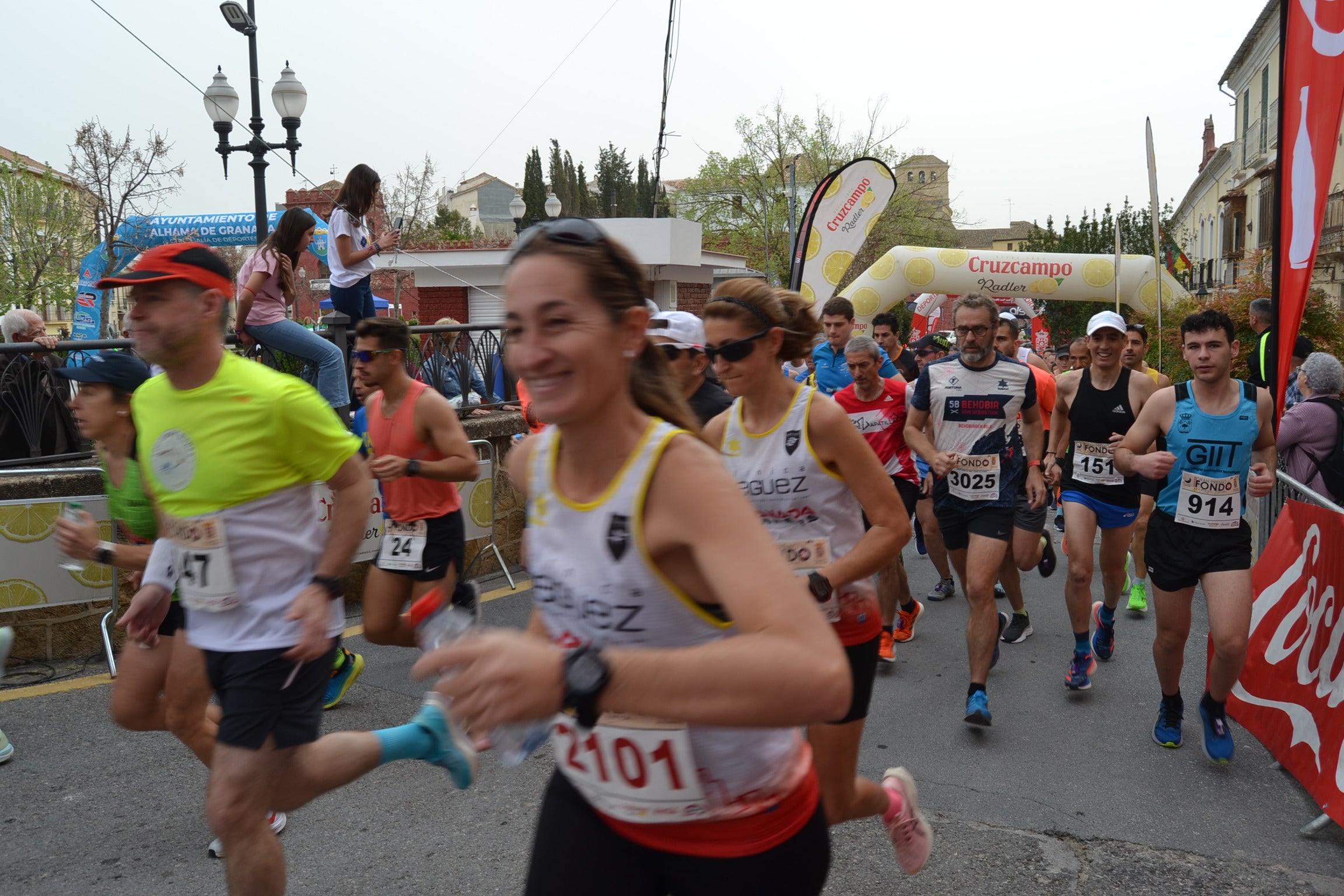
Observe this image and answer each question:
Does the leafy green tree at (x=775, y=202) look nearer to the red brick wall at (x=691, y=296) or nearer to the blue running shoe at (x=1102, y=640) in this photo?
the red brick wall at (x=691, y=296)

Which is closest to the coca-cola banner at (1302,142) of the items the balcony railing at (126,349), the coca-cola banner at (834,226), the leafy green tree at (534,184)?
the balcony railing at (126,349)

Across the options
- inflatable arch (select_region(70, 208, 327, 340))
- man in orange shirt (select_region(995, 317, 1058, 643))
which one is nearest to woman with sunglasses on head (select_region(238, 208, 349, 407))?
man in orange shirt (select_region(995, 317, 1058, 643))

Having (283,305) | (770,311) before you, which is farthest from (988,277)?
(770,311)

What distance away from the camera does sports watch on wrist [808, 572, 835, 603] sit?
9.67 feet

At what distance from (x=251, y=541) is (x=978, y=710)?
136 inches

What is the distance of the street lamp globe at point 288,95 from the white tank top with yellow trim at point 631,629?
14.6 meters

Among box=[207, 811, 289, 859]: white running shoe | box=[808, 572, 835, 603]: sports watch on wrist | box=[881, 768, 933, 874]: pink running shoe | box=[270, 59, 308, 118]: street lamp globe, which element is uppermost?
box=[270, 59, 308, 118]: street lamp globe

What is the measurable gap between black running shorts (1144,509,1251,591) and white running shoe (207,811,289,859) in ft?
12.6

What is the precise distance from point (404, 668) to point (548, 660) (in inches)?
200

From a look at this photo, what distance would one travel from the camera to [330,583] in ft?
9.67

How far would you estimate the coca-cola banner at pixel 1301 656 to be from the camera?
13.4 ft

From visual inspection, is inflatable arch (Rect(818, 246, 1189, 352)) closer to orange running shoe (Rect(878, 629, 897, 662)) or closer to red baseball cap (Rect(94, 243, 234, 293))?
orange running shoe (Rect(878, 629, 897, 662))

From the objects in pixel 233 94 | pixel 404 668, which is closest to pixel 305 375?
pixel 404 668

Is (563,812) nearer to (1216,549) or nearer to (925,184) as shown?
(1216,549)
